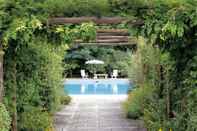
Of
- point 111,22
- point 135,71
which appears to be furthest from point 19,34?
point 135,71

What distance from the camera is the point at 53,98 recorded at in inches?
509

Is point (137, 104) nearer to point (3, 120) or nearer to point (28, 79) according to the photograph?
point (28, 79)

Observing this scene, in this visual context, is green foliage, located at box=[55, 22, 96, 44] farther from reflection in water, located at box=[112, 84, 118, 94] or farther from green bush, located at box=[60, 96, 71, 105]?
reflection in water, located at box=[112, 84, 118, 94]

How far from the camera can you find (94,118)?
13477 mm

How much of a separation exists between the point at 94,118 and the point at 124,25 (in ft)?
20.5

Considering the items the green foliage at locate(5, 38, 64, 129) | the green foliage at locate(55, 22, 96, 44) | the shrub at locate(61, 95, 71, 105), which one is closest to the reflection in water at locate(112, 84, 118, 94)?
the shrub at locate(61, 95, 71, 105)

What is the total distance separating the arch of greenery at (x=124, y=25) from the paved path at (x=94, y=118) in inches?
67.3

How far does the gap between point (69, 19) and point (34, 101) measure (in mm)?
3774

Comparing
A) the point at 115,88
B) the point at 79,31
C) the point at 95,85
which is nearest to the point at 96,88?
the point at 95,85

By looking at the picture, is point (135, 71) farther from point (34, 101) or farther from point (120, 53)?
point (120, 53)

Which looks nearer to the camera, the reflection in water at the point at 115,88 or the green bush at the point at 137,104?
the green bush at the point at 137,104

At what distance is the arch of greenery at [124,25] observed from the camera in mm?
6957

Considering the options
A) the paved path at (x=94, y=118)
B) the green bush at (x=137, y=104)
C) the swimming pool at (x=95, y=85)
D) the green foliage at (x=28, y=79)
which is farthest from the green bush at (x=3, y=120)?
the swimming pool at (x=95, y=85)

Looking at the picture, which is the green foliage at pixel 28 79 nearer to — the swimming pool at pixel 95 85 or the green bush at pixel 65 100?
the green bush at pixel 65 100
